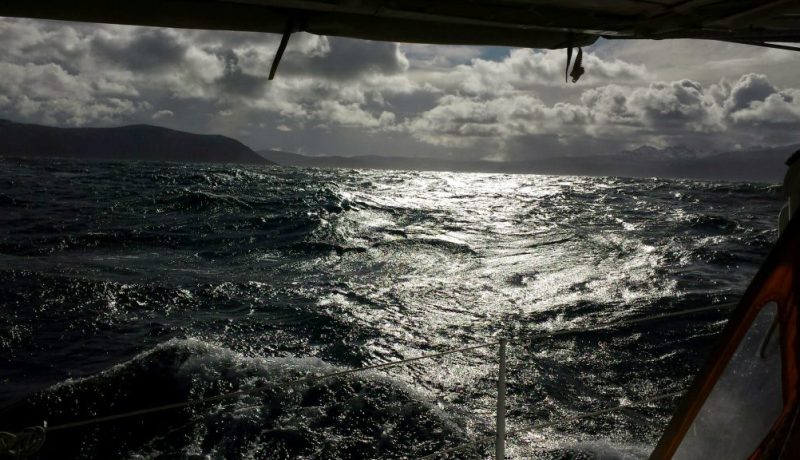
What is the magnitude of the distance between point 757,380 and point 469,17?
195 cm

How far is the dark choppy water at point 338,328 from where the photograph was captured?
6.71m

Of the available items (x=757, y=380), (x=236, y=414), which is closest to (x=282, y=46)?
(x=757, y=380)

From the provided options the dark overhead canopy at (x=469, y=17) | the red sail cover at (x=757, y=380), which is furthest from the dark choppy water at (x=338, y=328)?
the red sail cover at (x=757, y=380)

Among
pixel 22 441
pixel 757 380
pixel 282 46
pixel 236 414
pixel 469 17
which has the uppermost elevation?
pixel 469 17

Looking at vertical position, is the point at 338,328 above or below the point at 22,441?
below

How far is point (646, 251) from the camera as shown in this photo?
18609 millimetres

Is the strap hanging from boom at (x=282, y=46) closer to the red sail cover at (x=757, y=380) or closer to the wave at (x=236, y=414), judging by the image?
the red sail cover at (x=757, y=380)

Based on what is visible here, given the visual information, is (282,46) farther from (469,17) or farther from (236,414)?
(236,414)

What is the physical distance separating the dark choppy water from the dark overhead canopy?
3.96 feet

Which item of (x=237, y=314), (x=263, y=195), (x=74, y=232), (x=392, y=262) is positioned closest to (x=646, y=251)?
(x=392, y=262)

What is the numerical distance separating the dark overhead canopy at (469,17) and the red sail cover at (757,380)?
1182 mm

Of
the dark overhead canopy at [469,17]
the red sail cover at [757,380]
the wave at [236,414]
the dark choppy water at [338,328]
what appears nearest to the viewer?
the red sail cover at [757,380]

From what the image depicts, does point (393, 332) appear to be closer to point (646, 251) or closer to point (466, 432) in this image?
point (466, 432)

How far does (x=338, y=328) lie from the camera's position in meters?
10.9
